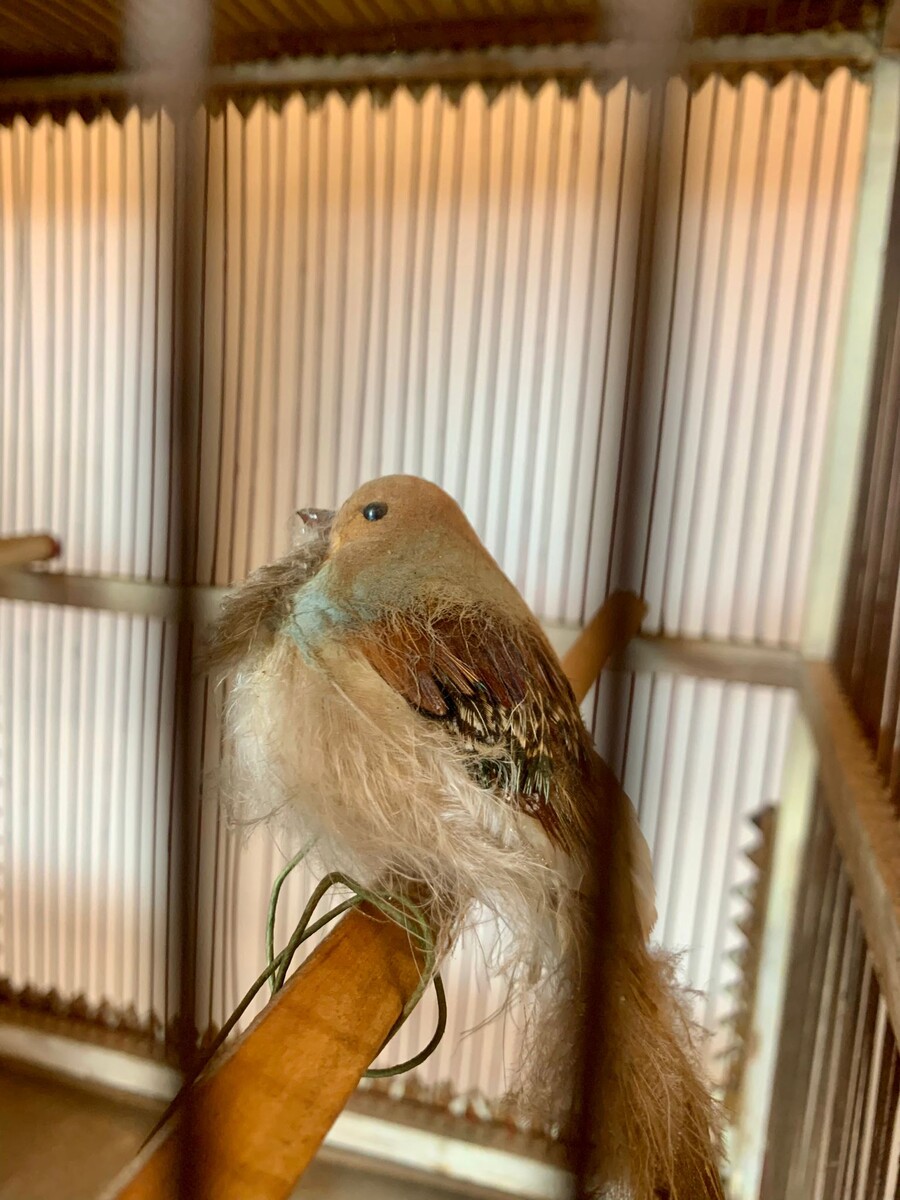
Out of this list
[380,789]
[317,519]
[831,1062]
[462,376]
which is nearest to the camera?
[380,789]

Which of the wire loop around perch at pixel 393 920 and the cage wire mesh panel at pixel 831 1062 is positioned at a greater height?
the wire loop around perch at pixel 393 920

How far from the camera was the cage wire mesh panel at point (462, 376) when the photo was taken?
96cm

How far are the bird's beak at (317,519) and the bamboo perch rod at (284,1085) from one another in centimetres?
27

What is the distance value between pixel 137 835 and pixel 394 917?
3.02 ft

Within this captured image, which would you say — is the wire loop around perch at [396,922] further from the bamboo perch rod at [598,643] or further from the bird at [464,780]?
the bamboo perch rod at [598,643]

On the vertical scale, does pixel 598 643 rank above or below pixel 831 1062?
above

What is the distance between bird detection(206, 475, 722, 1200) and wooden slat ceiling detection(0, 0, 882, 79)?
0.67 meters

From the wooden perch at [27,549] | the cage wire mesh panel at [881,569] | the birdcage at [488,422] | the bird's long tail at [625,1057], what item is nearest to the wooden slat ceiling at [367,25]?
the birdcage at [488,422]

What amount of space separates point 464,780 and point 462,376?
73cm

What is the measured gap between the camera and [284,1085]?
0.32 meters

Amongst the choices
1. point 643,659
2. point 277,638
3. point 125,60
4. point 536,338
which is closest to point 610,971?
point 277,638

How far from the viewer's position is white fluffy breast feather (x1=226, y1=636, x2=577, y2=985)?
44 centimetres

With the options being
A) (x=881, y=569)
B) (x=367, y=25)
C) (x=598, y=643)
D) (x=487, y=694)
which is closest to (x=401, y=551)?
(x=487, y=694)

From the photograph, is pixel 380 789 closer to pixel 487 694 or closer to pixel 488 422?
pixel 487 694
